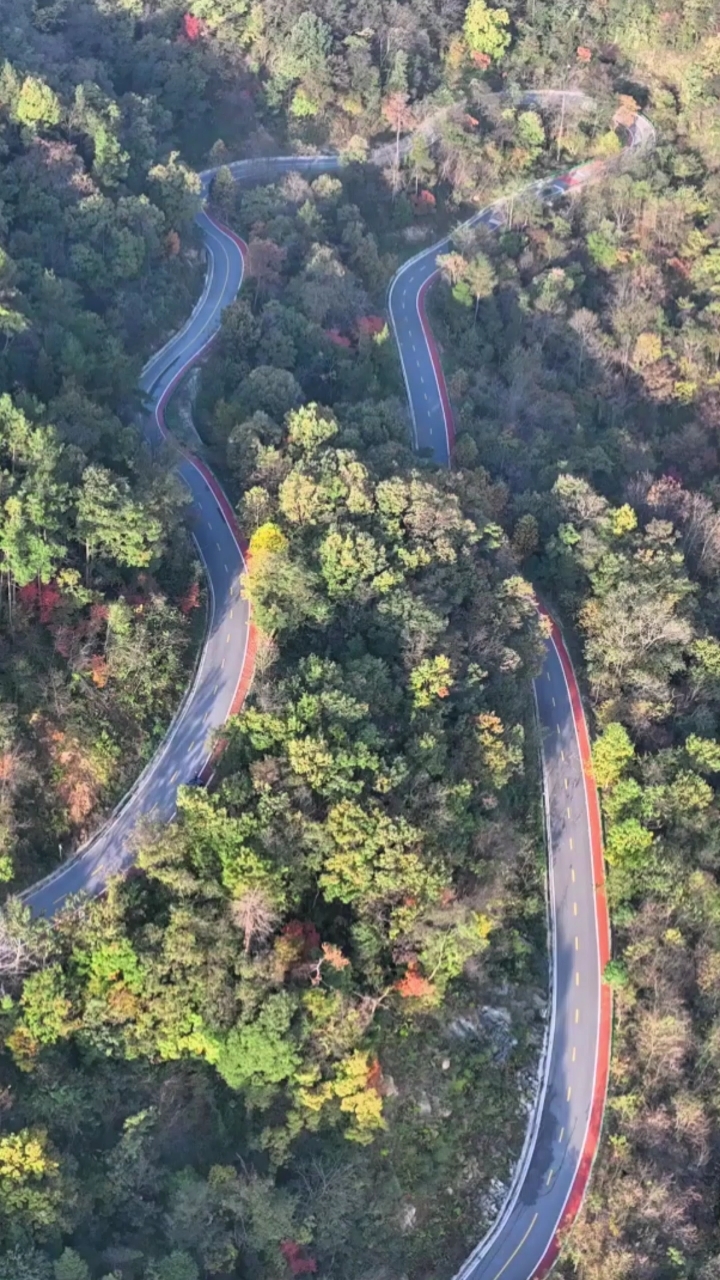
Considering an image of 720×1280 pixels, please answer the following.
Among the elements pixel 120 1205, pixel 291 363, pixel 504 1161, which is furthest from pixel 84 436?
pixel 504 1161

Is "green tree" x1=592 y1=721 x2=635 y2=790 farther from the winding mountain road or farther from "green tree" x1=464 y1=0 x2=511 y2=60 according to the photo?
"green tree" x1=464 y1=0 x2=511 y2=60

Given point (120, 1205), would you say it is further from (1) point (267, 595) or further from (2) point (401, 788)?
(1) point (267, 595)

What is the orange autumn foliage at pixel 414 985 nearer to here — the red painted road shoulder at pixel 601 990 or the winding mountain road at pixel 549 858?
the winding mountain road at pixel 549 858

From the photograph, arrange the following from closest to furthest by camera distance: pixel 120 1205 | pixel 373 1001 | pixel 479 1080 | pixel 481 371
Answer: pixel 120 1205 < pixel 373 1001 < pixel 479 1080 < pixel 481 371

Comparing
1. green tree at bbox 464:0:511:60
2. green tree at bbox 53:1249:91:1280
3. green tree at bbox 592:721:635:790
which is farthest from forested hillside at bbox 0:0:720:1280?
green tree at bbox 464:0:511:60

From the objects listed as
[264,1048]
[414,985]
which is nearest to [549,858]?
[414,985]

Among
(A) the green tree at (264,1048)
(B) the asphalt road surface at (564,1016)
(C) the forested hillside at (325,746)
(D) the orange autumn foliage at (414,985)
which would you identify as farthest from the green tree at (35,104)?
(A) the green tree at (264,1048)

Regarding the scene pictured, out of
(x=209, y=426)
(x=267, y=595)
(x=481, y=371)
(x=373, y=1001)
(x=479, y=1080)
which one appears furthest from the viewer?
(x=481, y=371)
